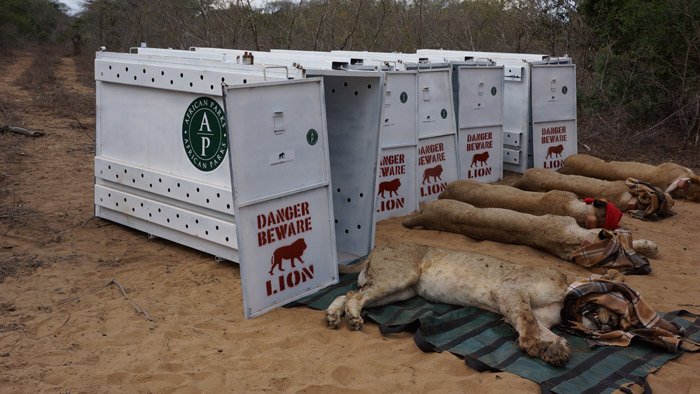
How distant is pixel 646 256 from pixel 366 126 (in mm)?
3264

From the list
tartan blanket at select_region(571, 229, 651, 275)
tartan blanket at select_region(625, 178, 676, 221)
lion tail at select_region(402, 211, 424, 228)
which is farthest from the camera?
tartan blanket at select_region(625, 178, 676, 221)

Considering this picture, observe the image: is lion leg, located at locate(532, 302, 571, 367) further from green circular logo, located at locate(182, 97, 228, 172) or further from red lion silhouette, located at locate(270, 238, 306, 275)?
green circular logo, located at locate(182, 97, 228, 172)

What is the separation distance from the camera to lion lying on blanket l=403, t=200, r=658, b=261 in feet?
20.5

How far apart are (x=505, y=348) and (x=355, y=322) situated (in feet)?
3.70

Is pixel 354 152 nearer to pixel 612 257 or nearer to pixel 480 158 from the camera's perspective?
pixel 612 257

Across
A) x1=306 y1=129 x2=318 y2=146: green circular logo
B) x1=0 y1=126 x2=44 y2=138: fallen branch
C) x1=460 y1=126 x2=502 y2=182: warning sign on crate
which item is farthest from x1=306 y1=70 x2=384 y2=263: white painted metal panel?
x1=0 y1=126 x2=44 y2=138: fallen branch

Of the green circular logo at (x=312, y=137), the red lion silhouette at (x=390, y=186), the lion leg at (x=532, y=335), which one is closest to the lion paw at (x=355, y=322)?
the lion leg at (x=532, y=335)

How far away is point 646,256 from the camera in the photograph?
21.5 ft

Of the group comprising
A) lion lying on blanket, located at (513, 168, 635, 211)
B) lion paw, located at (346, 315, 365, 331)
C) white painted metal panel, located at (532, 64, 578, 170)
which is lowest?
lion paw, located at (346, 315, 365, 331)

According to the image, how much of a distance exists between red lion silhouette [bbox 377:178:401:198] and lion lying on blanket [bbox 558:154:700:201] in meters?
3.34

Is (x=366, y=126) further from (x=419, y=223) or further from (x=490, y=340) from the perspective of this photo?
(x=490, y=340)

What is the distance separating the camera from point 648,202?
26.1ft

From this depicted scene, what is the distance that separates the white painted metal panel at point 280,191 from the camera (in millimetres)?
4844

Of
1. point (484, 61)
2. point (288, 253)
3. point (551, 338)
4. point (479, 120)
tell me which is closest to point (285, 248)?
point (288, 253)
